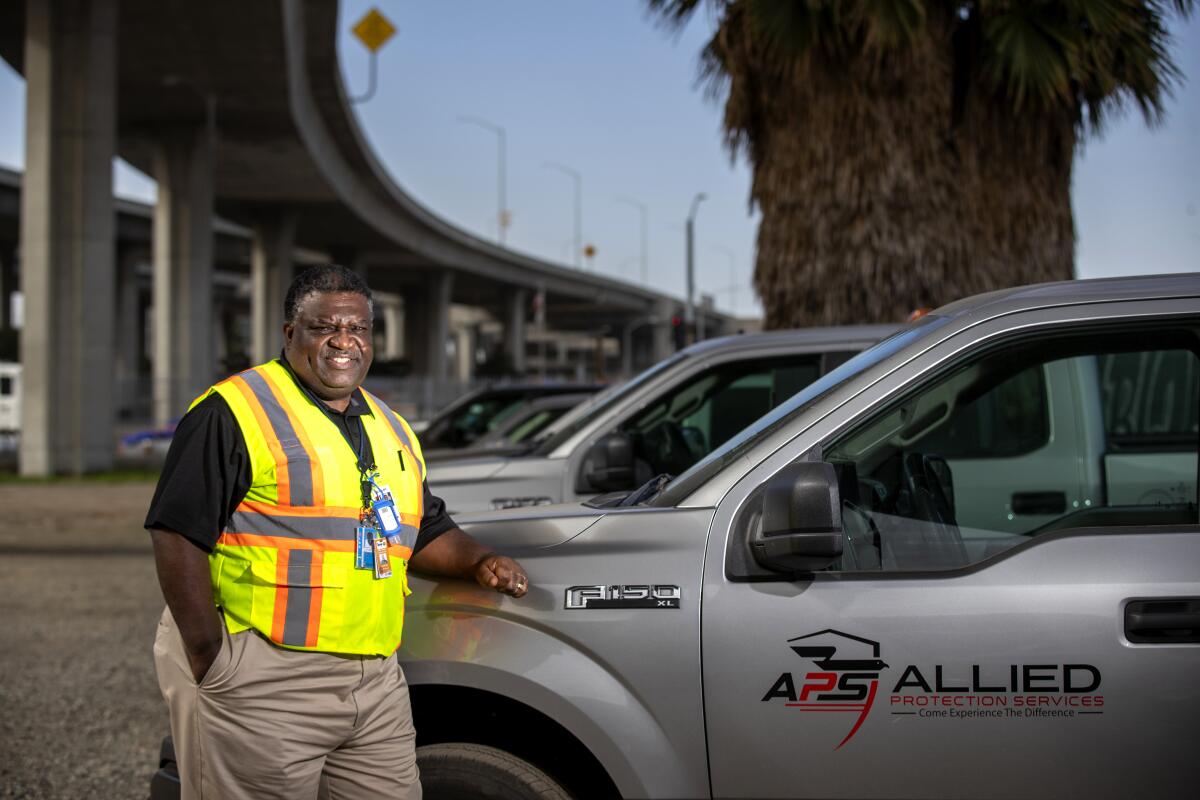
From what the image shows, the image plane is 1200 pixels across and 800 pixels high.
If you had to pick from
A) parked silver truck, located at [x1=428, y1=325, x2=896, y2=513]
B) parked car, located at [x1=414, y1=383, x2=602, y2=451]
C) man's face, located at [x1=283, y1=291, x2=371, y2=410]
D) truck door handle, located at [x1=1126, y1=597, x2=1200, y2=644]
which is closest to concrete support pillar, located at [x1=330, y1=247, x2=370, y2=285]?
parked car, located at [x1=414, y1=383, x2=602, y2=451]

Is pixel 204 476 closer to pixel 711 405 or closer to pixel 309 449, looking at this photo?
pixel 309 449

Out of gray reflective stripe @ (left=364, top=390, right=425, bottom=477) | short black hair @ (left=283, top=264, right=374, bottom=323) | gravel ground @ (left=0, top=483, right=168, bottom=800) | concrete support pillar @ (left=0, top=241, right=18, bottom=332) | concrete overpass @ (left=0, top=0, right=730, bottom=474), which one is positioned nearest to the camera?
short black hair @ (left=283, top=264, right=374, bottom=323)

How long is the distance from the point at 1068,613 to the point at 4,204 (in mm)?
48726

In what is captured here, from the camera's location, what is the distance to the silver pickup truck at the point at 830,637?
8.66 feet

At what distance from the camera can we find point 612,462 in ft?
18.2

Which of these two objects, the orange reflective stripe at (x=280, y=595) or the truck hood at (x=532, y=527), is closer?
the orange reflective stripe at (x=280, y=595)

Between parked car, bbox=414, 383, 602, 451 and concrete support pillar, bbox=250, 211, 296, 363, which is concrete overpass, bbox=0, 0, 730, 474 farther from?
parked car, bbox=414, 383, 602, 451

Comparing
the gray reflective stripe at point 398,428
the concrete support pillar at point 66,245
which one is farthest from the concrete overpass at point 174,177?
the gray reflective stripe at point 398,428

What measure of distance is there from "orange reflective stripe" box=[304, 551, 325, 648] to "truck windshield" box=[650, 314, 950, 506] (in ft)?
2.74

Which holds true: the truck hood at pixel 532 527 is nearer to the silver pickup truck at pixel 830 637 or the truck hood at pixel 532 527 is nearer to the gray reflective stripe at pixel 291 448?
the silver pickup truck at pixel 830 637

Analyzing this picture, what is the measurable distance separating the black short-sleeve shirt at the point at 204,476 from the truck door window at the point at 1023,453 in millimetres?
1371

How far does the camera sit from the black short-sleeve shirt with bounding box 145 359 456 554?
8.63ft

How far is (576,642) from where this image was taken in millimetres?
2861

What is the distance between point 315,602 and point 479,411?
31.9ft
